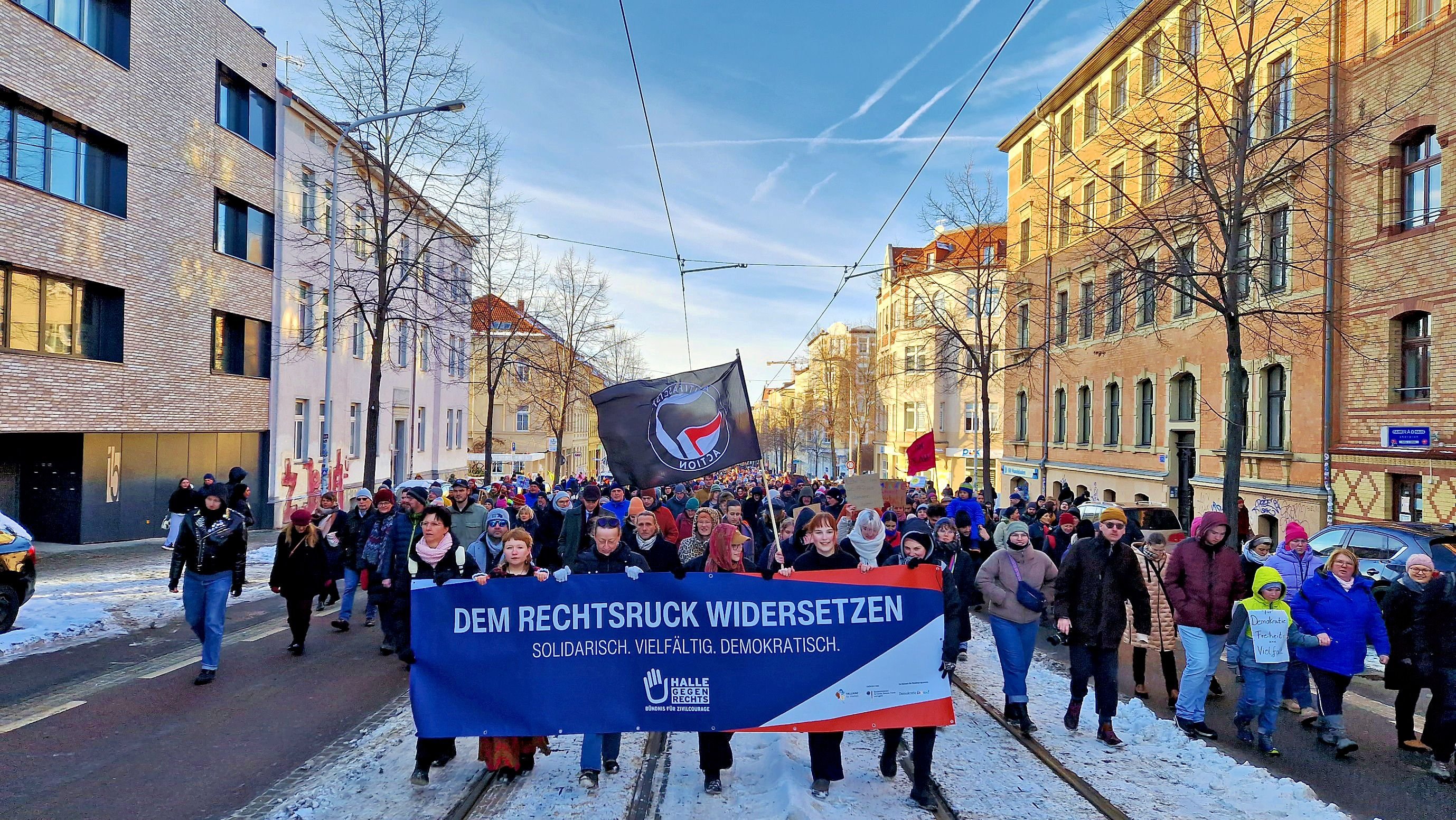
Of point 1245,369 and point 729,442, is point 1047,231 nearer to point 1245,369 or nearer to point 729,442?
point 1245,369

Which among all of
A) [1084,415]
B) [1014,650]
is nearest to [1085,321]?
[1084,415]

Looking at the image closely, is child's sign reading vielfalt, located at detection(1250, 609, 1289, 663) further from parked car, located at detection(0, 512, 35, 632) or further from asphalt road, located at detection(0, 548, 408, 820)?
parked car, located at detection(0, 512, 35, 632)

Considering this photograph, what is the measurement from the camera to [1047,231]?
32094 mm

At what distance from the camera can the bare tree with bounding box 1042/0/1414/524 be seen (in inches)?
541

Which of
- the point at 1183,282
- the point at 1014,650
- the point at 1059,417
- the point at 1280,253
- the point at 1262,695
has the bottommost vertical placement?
the point at 1262,695

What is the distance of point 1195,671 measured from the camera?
22.5 feet

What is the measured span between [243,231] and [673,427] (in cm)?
2201

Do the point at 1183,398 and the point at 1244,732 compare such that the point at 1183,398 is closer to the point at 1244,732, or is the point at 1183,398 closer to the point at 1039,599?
the point at 1244,732

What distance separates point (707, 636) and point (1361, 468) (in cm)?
1822

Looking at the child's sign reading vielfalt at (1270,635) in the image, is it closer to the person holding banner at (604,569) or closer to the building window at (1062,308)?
the person holding banner at (604,569)

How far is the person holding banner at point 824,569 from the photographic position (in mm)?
5508

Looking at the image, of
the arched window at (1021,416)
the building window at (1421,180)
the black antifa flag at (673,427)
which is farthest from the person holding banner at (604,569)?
the arched window at (1021,416)

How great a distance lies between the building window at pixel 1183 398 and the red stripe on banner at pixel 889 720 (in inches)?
909

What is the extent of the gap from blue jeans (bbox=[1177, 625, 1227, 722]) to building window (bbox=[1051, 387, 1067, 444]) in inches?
1088
